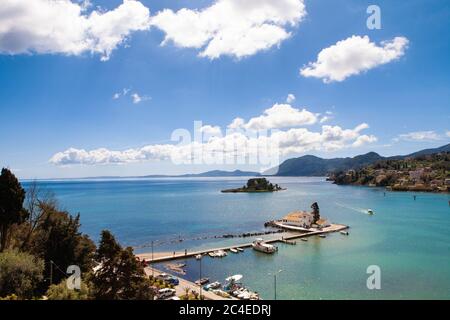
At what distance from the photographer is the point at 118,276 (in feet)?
60.1

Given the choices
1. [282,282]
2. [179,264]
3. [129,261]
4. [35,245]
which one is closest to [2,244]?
[35,245]

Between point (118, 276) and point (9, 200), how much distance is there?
30.5ft

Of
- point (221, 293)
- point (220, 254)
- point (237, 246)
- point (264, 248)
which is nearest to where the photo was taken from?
point (221, 293)

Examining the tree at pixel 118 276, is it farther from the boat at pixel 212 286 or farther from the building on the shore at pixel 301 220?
the building on the shore at pixel 301 220

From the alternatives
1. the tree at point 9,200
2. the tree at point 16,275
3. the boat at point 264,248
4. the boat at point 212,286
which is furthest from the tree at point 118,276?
the boat at point 264,248

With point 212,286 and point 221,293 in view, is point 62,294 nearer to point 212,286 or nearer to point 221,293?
point 221,293

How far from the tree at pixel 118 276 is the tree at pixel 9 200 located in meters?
7.48

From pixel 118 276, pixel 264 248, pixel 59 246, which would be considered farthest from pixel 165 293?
pixel 264 248

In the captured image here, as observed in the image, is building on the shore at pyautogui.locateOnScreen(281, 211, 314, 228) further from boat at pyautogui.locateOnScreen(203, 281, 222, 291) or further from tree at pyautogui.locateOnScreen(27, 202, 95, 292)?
tree at pyautogui.locateOnScreen(27, 202, 95, 292)

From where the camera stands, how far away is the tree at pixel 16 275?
1728 cm

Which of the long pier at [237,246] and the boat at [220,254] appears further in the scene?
the boat at [220,254]

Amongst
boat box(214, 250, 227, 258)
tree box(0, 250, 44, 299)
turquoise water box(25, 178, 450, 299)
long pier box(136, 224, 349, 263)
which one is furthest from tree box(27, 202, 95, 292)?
boat box(214, 250, 227, 258)

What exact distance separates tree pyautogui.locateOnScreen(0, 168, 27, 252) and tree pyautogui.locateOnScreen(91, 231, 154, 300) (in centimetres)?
748

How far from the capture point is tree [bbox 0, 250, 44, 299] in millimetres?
17281
